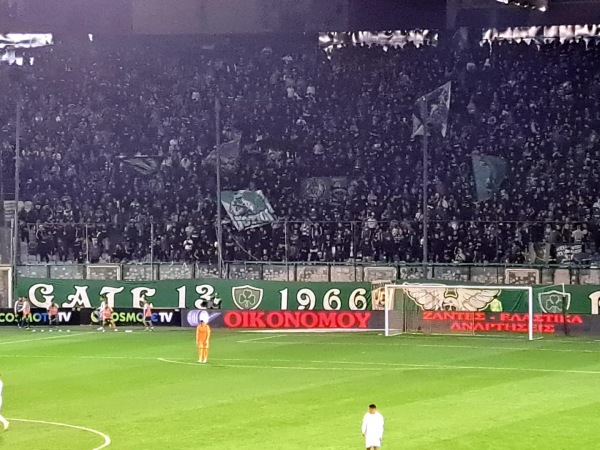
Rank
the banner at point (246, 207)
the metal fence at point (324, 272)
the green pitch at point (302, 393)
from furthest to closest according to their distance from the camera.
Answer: the banner at point (246, 207) → the metal fence at point (324, 272) → the green pitch at point (302, 393)

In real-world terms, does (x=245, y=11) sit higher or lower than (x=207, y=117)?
higher

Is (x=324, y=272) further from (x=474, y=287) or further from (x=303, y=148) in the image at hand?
(x=303, y=148)

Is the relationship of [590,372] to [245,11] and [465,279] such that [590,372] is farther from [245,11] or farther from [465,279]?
[245,11]

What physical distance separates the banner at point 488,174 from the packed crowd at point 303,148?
398 millimetres

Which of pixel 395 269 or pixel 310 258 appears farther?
pixel 310 258

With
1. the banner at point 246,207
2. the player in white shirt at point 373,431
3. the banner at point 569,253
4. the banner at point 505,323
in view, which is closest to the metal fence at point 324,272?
the banner at point 505,323

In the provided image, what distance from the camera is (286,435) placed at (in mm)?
20297

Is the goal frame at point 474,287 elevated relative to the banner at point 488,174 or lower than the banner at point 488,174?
lower

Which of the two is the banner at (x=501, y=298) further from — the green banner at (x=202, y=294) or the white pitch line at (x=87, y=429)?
the white pitch line at (x=87, y=429)

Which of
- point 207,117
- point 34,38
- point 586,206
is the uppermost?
point 34,38

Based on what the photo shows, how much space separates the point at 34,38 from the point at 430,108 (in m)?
24.2

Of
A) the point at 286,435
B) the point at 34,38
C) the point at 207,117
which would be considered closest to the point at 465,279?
the point at 207,117

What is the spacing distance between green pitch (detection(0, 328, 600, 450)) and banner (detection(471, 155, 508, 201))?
13413mm

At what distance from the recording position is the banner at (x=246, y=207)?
53500 mm
